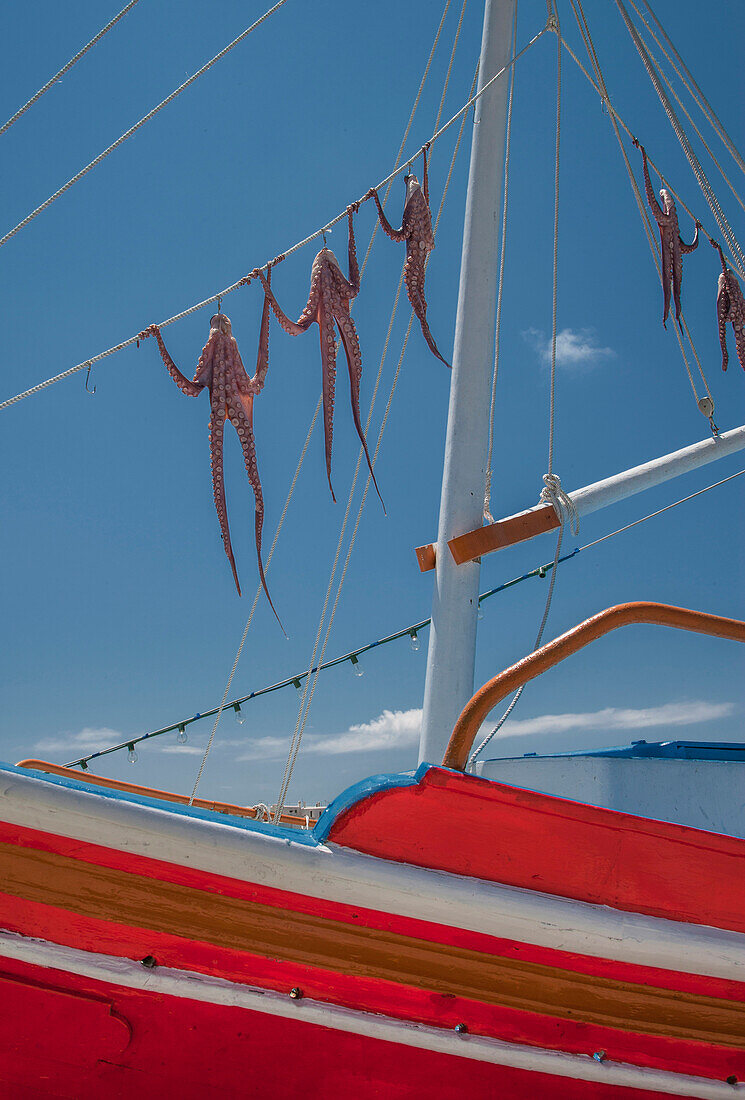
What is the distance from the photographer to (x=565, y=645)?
2.84 metres

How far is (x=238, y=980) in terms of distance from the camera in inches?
94.5

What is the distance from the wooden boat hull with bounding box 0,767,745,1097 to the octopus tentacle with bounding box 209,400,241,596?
1.64 metres

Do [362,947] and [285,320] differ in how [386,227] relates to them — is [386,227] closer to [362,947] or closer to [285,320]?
[285,320]

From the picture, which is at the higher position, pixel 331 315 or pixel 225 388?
pixel 331 315

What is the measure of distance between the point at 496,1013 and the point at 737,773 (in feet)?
6.48

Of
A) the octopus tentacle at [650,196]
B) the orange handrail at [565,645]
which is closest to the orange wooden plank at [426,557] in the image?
the orange handrail at [565,645]

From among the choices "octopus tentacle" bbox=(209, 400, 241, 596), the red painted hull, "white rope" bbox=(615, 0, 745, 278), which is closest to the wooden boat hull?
the red painted hull

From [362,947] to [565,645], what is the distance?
50.5 inches

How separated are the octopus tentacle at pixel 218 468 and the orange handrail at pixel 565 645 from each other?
5.05 ft

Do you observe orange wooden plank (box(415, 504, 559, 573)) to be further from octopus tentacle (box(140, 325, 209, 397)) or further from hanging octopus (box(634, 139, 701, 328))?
hanging octopus (box(634, 139, 701, 328))

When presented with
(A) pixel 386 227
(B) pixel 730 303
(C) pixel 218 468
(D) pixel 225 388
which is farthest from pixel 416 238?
(B) pixel 730 303

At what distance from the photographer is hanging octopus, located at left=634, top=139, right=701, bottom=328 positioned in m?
7.60

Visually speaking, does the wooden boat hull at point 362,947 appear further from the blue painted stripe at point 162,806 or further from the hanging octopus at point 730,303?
the hanging octopus at point 730,303

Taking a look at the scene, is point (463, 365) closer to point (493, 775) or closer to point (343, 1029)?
point (493, 775)
